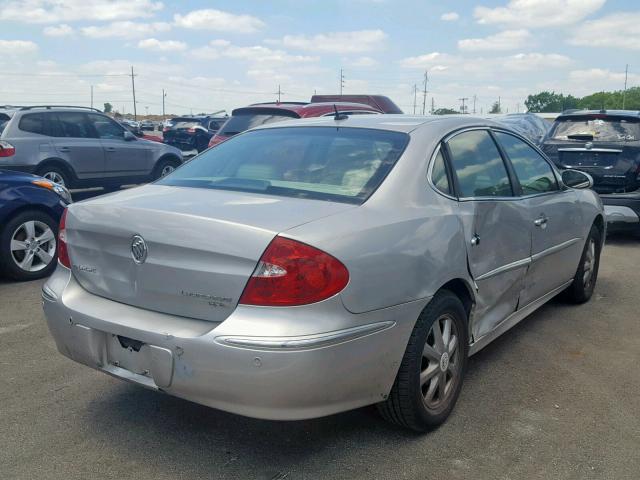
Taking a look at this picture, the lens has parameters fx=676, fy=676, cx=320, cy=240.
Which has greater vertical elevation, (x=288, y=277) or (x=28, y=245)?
(x=288, y=277)

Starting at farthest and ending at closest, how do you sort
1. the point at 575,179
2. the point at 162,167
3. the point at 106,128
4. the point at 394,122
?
the point at 162,167 < the point at 106,128 < the point at 575,179 < the point at 394,122

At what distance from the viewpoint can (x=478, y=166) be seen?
13.0 ft

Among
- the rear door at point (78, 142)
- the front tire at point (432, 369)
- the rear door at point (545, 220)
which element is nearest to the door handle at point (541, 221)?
the rear door at point (545, 220)

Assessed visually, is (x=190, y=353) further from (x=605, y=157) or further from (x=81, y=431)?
(x=605, y=157)

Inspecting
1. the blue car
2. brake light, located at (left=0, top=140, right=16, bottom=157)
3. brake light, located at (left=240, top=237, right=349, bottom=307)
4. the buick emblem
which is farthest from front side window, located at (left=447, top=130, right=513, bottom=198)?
brake light, located at (left=0, top=140, right=16, bottom=157)

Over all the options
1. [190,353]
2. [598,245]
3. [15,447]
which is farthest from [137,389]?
[598,245]

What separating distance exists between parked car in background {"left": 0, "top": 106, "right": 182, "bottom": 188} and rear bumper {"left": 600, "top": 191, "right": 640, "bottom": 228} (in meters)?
7.95

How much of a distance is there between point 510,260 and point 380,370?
→ 1445mm

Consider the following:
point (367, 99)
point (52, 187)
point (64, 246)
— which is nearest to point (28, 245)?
point (52, 187)

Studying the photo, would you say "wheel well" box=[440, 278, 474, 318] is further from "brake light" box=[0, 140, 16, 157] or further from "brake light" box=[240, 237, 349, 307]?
"brake light" box=[0, 140, 16, 157]

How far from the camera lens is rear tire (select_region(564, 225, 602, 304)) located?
5.38 m

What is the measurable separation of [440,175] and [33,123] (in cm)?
888

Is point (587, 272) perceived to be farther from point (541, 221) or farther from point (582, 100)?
point (582, 100)

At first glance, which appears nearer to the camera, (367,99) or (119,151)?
(119,151)
